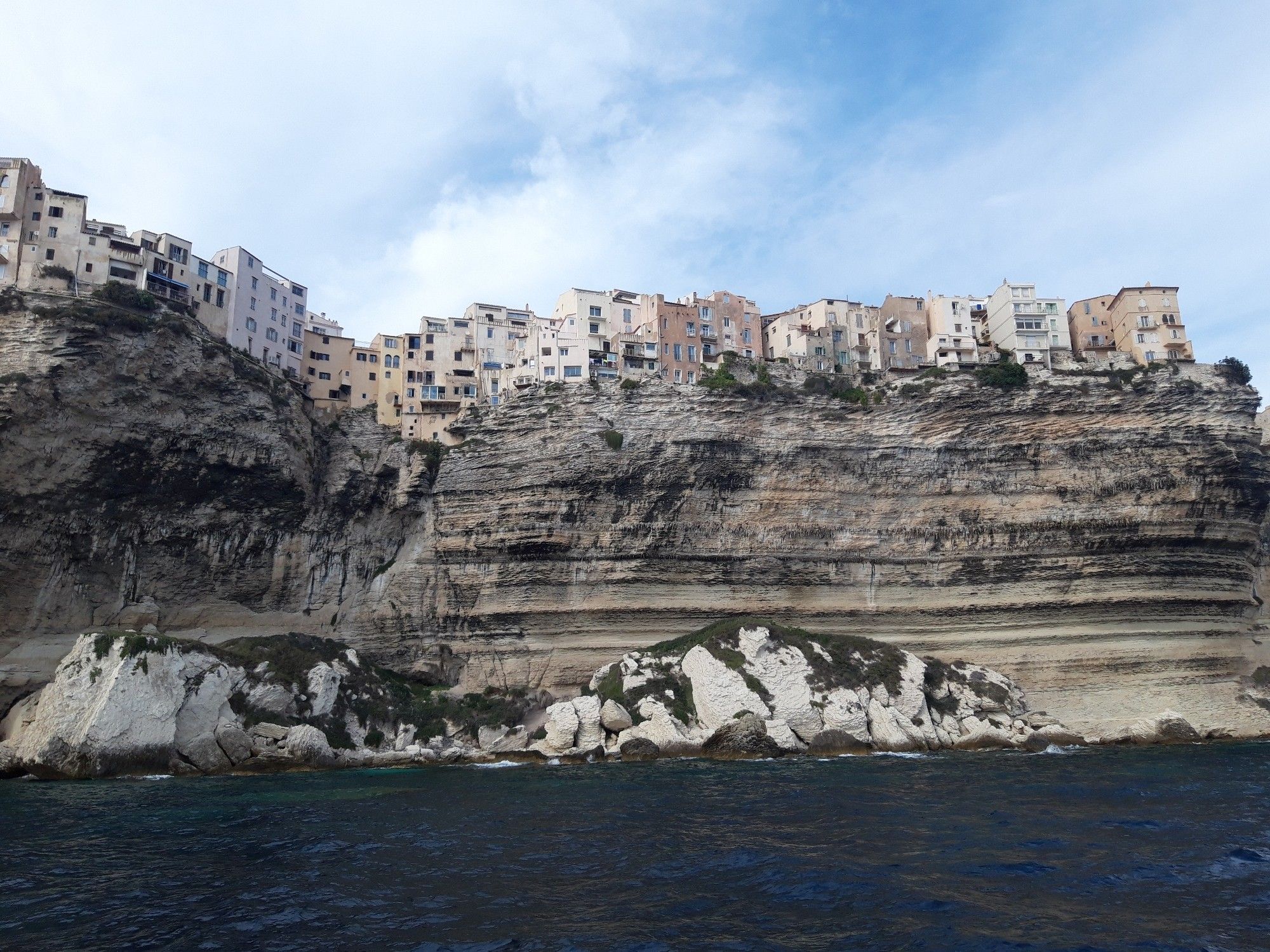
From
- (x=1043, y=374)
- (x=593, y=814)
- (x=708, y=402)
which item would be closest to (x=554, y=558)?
(x=708, y=402)

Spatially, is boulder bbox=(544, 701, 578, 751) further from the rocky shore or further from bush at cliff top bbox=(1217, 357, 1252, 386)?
bush at cliff top bbox=(1217, 357, 1252, 386)

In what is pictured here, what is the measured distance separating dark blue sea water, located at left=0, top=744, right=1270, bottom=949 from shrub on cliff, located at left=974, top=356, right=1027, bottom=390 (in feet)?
79.7

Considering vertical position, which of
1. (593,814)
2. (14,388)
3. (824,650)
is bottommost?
(593,814)

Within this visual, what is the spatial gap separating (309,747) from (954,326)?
48.4 m

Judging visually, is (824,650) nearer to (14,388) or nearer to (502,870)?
(502,870)

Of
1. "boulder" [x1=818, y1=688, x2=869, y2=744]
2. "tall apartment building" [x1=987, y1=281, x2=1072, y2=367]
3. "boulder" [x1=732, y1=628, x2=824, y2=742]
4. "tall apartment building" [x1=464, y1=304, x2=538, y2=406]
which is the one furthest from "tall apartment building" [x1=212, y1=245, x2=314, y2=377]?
"tall apartment building" [x1=987, y1=281, x2=1072, y2=367]

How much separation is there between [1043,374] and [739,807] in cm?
3607

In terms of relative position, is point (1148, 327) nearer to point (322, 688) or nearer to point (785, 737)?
point (785, 737)

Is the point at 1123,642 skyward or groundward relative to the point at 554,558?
groundward

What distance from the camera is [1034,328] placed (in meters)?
56.5

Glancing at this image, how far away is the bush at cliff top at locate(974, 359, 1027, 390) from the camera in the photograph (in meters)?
46.6

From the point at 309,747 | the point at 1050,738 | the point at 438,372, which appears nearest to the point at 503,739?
the point at 309,747

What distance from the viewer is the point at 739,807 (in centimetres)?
2156

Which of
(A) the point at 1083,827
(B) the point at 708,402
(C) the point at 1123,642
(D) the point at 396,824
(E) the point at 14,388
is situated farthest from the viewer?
(B) the point at 708,402
